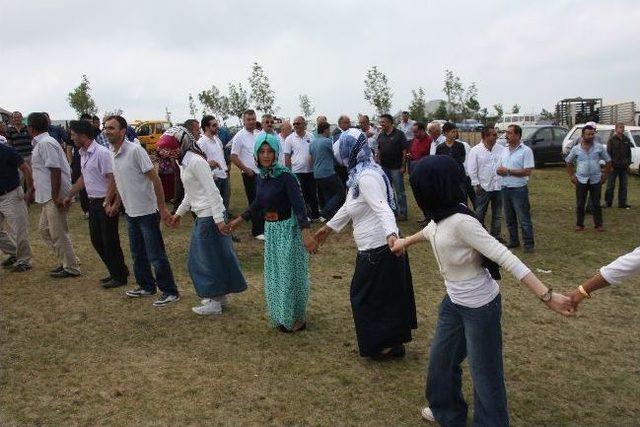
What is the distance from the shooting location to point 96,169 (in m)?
6.33

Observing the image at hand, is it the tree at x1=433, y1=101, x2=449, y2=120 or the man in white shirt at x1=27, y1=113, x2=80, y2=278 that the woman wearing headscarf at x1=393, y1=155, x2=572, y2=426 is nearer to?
the man in white shirt at x1=27, y1=113, x2=80, y2=278

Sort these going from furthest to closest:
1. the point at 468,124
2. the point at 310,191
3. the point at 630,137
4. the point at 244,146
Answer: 1. the point at 468,124
2. the point at 630,137
3. the point at 310,191
4. the point at 244,146

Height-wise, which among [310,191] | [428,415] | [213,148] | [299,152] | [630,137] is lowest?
[428,415]

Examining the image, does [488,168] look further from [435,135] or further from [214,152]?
[214,152]

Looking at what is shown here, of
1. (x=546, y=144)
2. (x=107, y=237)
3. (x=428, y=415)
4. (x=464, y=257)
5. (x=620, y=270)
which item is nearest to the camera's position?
(x=620, y=270)

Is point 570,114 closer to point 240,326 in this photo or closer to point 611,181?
point 611,181

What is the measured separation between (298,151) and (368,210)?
579 cm

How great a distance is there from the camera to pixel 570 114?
33.5m

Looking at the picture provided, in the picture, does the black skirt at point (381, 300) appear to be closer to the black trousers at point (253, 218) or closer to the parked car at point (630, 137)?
the black trousers at point (253, 218)

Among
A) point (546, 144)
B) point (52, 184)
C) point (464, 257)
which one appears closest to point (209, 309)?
point (52, 184)

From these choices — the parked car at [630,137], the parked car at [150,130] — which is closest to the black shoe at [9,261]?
the parked car at [630,137]

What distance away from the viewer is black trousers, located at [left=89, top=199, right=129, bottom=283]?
20.7 feet

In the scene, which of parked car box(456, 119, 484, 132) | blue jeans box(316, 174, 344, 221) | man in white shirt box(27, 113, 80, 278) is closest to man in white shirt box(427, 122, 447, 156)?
blue jeans box(316, 174, 344, 221)

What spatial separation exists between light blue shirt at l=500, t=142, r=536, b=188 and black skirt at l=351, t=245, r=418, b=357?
13.0 feet
